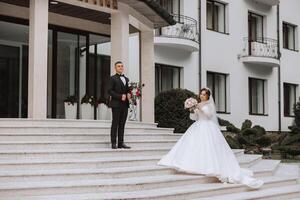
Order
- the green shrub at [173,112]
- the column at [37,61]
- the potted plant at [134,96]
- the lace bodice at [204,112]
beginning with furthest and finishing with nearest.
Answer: the green shrub at [173,112], the potted plant at [134,96], the column at [37,61], the lace bodice at [204,112]

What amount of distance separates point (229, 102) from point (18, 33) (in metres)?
11.1

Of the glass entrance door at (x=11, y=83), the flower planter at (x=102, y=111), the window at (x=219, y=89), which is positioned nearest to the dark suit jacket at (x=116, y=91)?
the flower planter at (x=102, y=111)

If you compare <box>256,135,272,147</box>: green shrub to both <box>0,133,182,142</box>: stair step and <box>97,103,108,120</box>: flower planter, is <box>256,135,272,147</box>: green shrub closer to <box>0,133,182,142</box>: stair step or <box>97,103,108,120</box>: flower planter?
<box>97,103,108,120</box>: flower planter

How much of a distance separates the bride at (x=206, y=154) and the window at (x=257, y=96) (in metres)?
15.3

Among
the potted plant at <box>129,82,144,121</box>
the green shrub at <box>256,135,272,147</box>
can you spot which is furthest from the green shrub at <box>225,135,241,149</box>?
the potted plant at <box>129,82,144,121</box>

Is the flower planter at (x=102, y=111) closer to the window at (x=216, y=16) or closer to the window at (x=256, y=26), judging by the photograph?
the window at (x=216, y=16)

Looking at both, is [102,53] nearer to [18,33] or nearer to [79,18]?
[79,18]

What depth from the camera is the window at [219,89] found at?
23766 millimetres

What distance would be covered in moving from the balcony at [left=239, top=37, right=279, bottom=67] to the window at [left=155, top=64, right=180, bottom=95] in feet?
14.3

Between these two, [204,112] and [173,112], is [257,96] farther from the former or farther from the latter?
[204,112]

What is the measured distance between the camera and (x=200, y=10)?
22609mm

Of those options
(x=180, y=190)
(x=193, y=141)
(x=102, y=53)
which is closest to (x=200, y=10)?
(x=102, y=53)

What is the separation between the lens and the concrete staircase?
28.2ft

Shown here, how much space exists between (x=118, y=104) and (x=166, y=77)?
10396mm
